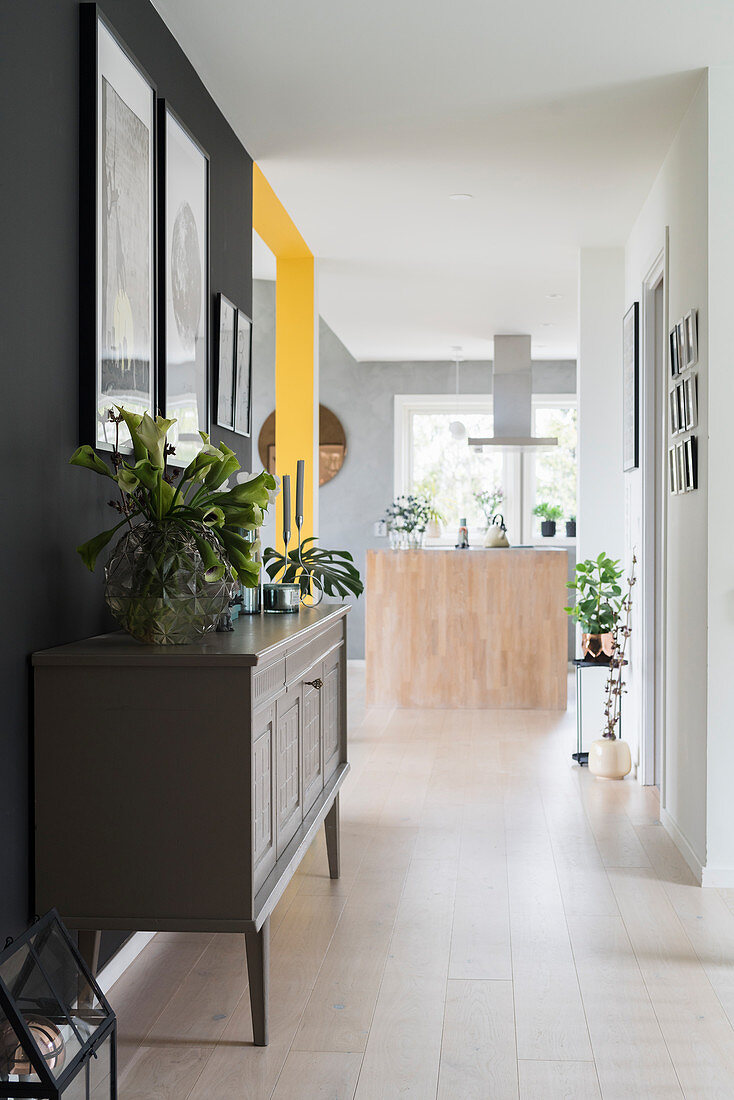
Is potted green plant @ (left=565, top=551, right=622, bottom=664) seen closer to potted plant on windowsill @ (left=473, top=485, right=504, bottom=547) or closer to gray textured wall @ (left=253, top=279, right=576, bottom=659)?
potted plant on windowsill @ (left=473, top=485, right=504, bottom=547)

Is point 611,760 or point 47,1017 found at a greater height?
point 47,1017

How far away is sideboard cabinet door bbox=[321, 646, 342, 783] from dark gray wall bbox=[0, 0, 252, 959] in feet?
2.56

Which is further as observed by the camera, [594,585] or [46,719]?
[594,585]

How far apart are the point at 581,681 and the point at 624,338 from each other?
5.78 ft

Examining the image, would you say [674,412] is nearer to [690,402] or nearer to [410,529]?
[690,402]

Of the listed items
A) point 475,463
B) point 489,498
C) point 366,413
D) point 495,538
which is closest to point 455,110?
point 495,538

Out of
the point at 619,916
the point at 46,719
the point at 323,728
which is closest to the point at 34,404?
the point at 46,719

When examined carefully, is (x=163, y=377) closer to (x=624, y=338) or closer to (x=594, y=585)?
(x=594, y=585)

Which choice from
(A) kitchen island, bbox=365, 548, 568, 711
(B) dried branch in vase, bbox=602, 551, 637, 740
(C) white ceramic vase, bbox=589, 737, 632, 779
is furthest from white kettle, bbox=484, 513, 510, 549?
(C) white ceramic vase, bbox=589, 737, 632, 779

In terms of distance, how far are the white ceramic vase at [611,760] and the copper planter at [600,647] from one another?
42 centimetres

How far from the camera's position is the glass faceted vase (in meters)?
2.25

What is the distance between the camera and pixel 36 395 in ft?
7.27

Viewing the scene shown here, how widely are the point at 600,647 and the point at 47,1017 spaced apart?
381 cm

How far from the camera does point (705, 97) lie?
3.41 m
